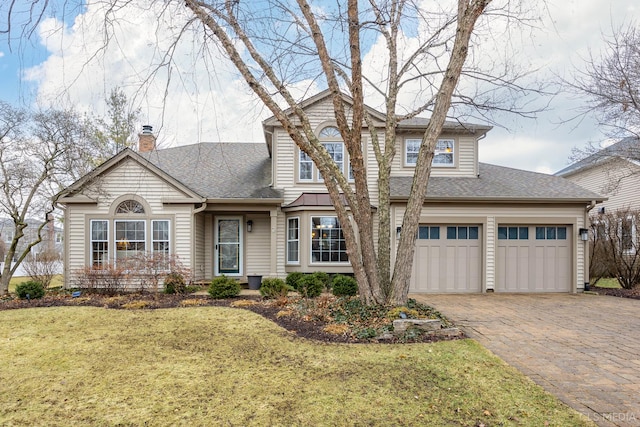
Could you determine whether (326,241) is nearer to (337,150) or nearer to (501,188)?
(337,150)

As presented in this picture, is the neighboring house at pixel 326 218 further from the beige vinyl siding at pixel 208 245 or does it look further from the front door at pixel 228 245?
the front door at pixel 228 245

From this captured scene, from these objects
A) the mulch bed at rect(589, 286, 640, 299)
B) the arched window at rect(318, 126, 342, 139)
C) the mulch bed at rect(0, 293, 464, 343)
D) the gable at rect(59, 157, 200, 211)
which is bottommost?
the mulch bed at rect(589, 286, 640, 299)

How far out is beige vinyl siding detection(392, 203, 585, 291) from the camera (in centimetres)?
1063

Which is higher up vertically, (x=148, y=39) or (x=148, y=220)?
(x=148, y=39)

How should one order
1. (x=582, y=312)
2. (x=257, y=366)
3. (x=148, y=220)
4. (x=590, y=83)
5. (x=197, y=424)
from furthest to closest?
(x=590, y=83) → (x=148, y=220) → (x=582, y=312) → (x=257, y=366) → (x=197, y=424)

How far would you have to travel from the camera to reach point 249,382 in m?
4.01

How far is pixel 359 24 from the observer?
632cm

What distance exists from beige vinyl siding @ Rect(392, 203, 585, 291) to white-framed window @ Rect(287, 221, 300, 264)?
112 inches

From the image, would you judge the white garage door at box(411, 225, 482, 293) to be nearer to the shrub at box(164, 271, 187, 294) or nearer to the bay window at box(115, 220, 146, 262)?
the shrub at box(164, 271, 187, 294)

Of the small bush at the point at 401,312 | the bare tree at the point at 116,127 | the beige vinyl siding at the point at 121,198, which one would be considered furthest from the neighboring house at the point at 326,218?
the bare tree at the point at 116,127

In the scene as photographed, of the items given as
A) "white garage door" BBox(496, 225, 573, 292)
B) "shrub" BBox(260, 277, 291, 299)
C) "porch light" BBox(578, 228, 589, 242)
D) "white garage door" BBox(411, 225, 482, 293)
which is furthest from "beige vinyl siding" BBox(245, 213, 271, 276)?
"porch light" BBox(578, 228, 589, 242)

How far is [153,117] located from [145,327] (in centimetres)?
359

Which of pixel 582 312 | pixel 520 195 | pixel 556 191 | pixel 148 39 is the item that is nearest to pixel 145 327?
pixel 148 39

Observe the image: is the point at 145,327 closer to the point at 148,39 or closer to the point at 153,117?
the point at 153,117
